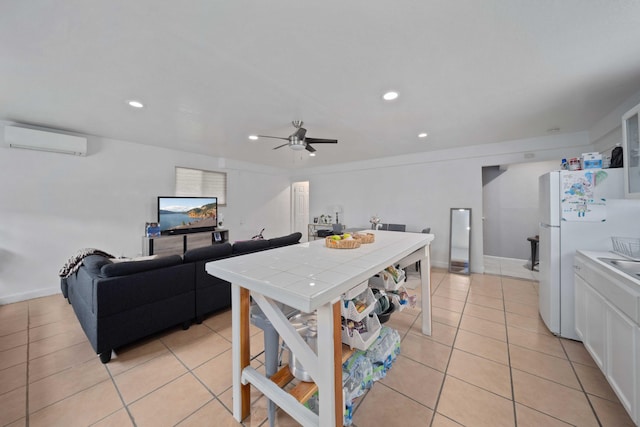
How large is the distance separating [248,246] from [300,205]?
462cm

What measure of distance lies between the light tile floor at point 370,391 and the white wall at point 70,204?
38.5 inches

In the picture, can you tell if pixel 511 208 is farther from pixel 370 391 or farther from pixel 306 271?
pixel 306 271

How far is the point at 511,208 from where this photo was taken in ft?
16.7

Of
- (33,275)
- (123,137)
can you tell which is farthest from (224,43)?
(33,275)

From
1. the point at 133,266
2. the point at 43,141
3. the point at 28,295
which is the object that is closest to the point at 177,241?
the point at 28,295

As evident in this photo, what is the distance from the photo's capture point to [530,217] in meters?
4.88

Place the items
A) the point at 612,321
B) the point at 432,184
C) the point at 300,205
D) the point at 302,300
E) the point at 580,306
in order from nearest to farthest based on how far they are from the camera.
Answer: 1. the point at 302,300
2. the point at 612,321
3. the point at 580,306
4. the point at 432,184
5. the point at 300,205

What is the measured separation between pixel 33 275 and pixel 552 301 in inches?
253

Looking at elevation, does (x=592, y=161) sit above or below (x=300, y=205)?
above

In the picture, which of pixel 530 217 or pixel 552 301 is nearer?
pixel 552 301

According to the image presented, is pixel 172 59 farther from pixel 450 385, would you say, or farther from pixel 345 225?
pixel 345 225


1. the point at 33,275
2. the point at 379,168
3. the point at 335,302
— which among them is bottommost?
the point at 33,275

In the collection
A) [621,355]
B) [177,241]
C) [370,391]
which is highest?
[177,241]

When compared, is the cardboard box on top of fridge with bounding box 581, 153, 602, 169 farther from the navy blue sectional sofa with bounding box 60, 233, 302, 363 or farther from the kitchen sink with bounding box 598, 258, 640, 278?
the navy blue sectional sofa with bounding box 60, 233, 302, 363
